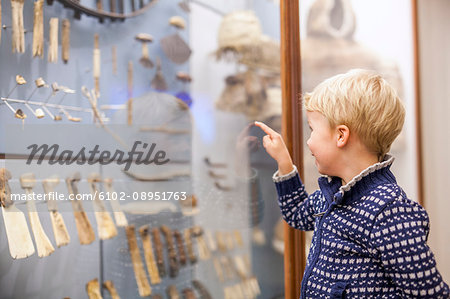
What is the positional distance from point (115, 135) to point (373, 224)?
764 mm

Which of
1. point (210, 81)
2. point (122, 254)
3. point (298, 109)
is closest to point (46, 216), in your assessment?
point (122, 254)

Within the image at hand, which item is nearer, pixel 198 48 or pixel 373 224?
pixel 373 224

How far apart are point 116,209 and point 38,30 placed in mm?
542

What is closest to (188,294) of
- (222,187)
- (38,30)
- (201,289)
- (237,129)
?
(201,289)

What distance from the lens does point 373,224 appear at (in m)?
0.92

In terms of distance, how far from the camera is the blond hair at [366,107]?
97 centimetres

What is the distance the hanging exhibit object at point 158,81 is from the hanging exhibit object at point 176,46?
6cm

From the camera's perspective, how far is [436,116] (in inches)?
77.6

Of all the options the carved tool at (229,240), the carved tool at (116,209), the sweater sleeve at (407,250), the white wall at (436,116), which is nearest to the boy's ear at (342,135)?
the sweater sleeve at (407,250)

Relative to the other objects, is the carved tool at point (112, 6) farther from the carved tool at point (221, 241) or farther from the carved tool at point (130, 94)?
the carved tool at point (221, 241)

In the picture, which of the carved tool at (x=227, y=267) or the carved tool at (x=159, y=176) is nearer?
the carved tool at (x=159, y=176)

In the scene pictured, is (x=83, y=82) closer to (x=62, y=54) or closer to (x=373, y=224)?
(x=62, y=54)

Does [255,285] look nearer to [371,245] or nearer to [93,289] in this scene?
[93,289]

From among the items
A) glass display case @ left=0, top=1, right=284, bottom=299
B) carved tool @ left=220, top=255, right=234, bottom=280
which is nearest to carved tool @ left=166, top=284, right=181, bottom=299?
glass display case @ left=0, top=1, right=284, bottom=299
